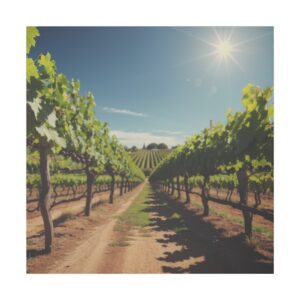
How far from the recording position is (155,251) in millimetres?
6172

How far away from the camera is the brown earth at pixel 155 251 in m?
5.18

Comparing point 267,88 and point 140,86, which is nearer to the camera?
point 267,88

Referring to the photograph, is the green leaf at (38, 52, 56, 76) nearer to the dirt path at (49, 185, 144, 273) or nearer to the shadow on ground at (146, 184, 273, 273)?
the dirt path at (49, 185, 144, 273)

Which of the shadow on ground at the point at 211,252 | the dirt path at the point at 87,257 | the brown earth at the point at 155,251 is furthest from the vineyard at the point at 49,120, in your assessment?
the shadow on ground at the point at 211,252

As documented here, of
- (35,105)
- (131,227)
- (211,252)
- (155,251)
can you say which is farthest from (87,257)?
(35,105)

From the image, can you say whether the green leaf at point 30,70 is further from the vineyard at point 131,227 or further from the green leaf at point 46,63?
the green leaf at point 46,63
